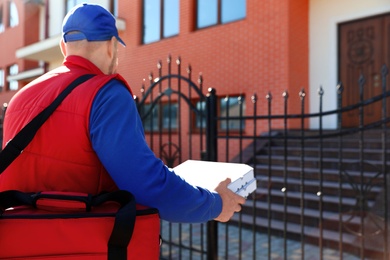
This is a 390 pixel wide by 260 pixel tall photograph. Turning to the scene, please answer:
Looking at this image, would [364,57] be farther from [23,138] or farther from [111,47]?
[23,138]

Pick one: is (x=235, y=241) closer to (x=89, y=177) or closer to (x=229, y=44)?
(x=89, y=177)

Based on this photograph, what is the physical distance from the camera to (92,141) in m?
1.26

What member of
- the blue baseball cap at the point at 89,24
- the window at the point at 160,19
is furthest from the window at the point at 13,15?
the blue baseball cap at the point at 89,24

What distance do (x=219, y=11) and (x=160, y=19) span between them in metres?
2.08

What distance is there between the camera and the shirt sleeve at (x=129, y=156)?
4.05ft

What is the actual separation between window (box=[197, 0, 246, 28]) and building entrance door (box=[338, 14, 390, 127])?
7.73 ft

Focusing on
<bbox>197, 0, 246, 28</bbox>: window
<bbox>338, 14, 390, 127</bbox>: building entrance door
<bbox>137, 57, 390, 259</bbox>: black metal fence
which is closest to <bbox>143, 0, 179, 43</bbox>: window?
<bbox>197, 0, 246, 28</bbox>: window

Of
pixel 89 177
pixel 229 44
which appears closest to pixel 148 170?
pixel 89 177

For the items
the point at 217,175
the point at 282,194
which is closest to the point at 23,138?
the point at 217,175

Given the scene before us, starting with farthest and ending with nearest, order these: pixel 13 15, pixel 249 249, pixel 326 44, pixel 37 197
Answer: pixel 13 15
pixel 326 44
pixel 249 249
pixel 37 197

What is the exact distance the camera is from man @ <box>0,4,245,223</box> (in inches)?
49.1

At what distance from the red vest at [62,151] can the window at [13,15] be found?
19633 mm

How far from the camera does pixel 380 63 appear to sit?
792 cm

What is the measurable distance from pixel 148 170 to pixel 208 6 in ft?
31.0
